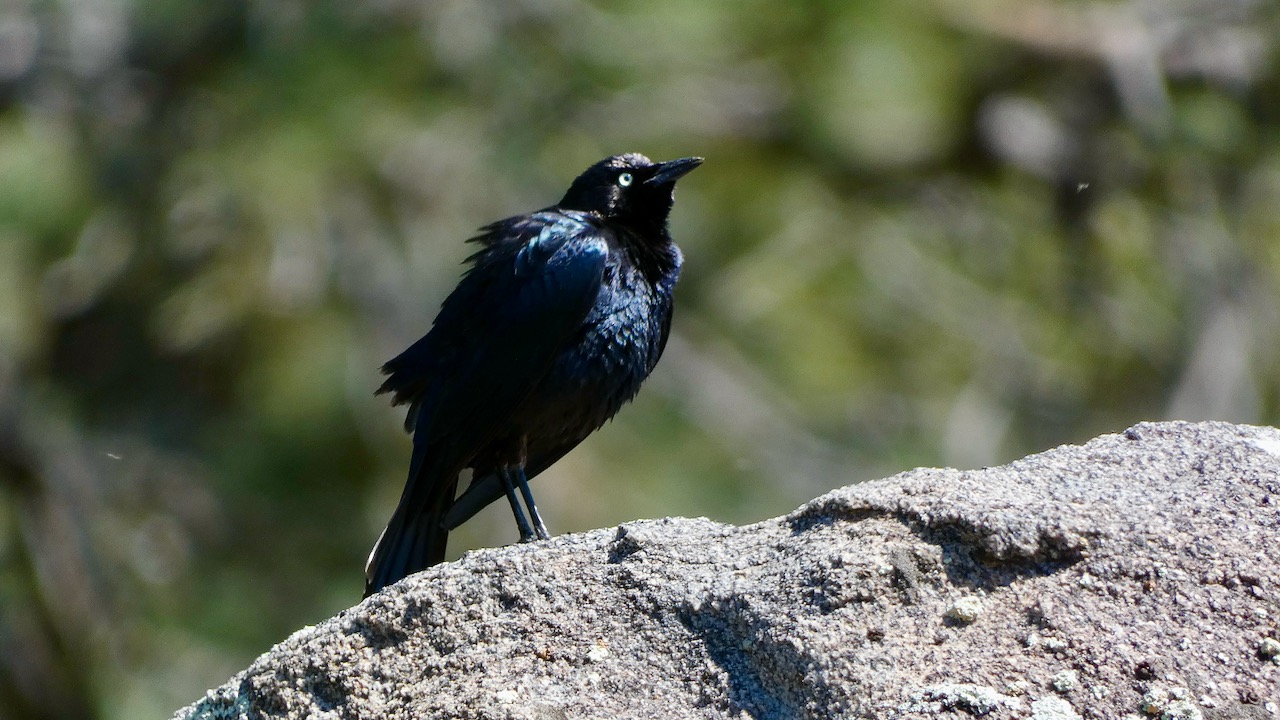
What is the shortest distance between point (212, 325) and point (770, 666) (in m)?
5.61

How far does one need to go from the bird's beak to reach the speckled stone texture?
85.5 inches

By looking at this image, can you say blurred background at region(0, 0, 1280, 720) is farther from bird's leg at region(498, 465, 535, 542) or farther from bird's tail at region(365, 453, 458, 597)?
bird's tail at region(365, 453, 458, 597)

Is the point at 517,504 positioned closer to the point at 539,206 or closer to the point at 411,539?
the point at 411,539

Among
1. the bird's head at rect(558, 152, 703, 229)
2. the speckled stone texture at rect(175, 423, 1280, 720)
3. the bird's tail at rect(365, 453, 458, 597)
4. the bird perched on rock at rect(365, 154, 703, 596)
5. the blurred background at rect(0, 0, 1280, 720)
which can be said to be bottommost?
the speckled stone texture at rect(175, 423, 1280, 720)

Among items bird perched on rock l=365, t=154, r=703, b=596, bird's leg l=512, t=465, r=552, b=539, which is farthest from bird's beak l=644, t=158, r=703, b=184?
bird's leg l=512, t=465, r=552, b=539

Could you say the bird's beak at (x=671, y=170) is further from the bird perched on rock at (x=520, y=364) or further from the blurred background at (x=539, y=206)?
the blurred background at (x=539, y=206)

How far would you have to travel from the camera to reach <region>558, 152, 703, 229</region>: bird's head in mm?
4957

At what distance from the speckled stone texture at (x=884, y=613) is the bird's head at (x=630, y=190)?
2110 mm

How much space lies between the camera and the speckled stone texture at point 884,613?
2.43m

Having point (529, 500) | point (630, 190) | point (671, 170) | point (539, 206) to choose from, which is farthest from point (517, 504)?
point (539, 206)

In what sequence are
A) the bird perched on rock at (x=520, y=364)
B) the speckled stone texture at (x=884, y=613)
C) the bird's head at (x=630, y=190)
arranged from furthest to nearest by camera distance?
the bird's head at (x=630, y=190) < the bird perched on rock at (x=520, y=364) < the speckled stone texture at (x=884, y=613)

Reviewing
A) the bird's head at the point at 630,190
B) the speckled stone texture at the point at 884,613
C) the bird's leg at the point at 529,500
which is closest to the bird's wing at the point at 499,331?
the bird's leg at the point at 529,500

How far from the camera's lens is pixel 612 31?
823cm

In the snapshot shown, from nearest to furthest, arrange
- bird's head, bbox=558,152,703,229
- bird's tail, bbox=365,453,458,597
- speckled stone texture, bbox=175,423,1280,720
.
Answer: speckled stone texture, bbox=175,423,1280,720 → bird's tail, bbox=365,453,458,597 → bird's head, bbox=558,152,703,229
